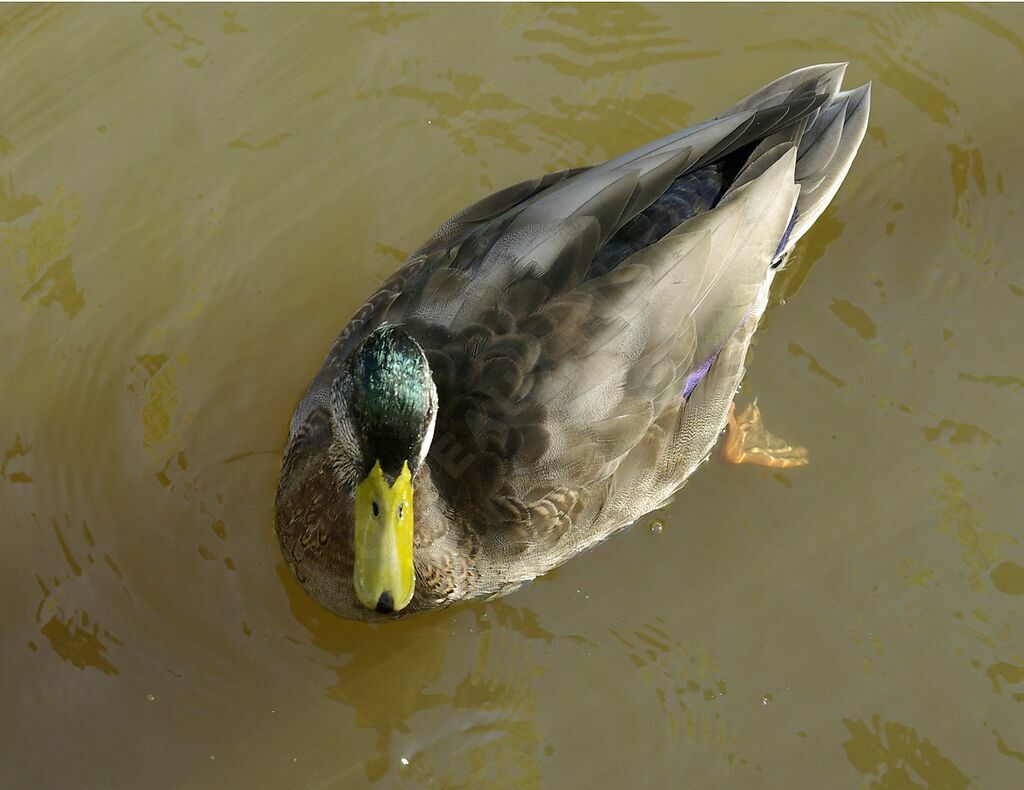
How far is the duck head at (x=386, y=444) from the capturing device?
128 inches

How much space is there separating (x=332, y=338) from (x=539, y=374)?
1492mm

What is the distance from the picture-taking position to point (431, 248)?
4258mm

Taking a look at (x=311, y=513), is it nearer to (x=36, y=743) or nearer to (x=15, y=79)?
(x=36, y=743)

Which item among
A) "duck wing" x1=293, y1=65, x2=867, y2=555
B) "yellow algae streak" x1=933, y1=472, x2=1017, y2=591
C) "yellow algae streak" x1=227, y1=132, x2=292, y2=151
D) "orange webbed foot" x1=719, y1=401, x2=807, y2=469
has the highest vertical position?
"yellow algae streak" x1=227, y1=132, x2=292, y2=151

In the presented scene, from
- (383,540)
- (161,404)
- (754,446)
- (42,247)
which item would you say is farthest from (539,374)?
(42,247)

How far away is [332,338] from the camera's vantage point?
477cm

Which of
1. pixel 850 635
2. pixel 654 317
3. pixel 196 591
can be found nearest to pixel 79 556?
pixel 196 591

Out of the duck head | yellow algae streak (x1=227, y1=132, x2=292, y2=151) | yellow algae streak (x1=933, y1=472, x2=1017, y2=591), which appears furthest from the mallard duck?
yellow algae streak (x1=227, y1=132, x2=292, y2=151)

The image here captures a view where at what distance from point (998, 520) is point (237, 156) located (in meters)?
3.52

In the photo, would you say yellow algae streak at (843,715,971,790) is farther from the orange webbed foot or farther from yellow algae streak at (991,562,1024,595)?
the orange webbed foot

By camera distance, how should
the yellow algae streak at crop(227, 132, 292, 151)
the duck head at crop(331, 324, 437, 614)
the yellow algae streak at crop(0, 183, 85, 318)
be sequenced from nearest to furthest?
the duck head at crop(331, 324, 437, 614) → the yellow algae streak at crop(0, 183, 85, 318) → the yellow algae streak at crop(227, 132, 292, 151)

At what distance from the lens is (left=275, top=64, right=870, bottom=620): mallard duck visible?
3.41 meters

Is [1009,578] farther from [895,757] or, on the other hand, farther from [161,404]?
[161,404]

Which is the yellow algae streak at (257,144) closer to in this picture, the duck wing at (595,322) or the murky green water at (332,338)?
the murky green water at (332,338)
